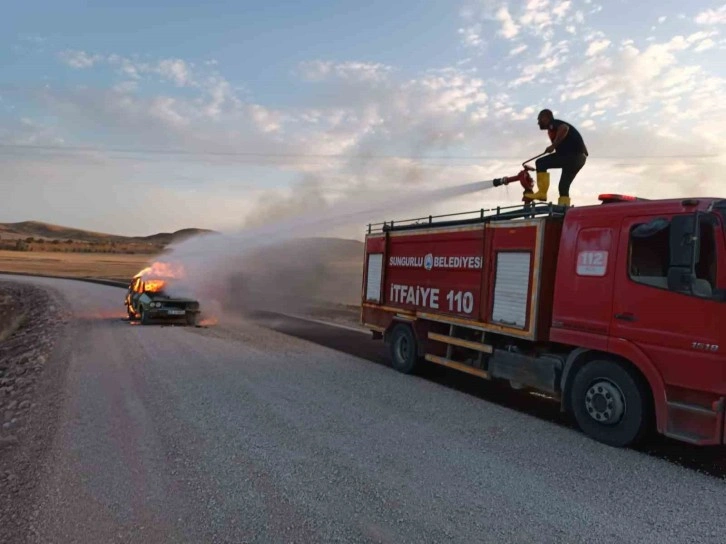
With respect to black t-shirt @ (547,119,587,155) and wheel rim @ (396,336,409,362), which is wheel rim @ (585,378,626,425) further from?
wheel rim @ (396,336,409,362)

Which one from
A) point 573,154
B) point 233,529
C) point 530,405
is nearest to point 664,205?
point 573,154

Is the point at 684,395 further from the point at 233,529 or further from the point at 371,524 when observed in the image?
the point at 233,529

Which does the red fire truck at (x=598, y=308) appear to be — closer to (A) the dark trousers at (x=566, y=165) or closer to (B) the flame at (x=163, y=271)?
(A) the dark trousers at (x=566, y=165)

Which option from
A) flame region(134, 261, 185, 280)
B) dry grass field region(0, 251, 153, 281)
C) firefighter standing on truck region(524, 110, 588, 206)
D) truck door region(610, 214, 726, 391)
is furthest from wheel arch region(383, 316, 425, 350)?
dry grass field region(0, 251, 153, 281)

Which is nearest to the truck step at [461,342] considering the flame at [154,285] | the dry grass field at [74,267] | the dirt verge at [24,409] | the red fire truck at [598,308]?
the red fire truck at [598,308]

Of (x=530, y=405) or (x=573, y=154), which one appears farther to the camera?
(x=573, y=154)

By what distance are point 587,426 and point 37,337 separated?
13.6 m

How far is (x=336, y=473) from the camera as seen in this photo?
15.7 feet

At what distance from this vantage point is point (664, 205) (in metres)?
5.73

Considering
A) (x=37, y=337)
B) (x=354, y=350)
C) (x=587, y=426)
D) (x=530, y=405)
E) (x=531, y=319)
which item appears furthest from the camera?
(x=37, y=337)

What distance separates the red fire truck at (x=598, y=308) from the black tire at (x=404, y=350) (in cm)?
23

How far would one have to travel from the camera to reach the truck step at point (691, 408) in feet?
16.6

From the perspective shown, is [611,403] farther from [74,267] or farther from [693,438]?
[74,267]

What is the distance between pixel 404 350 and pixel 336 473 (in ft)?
17.3
